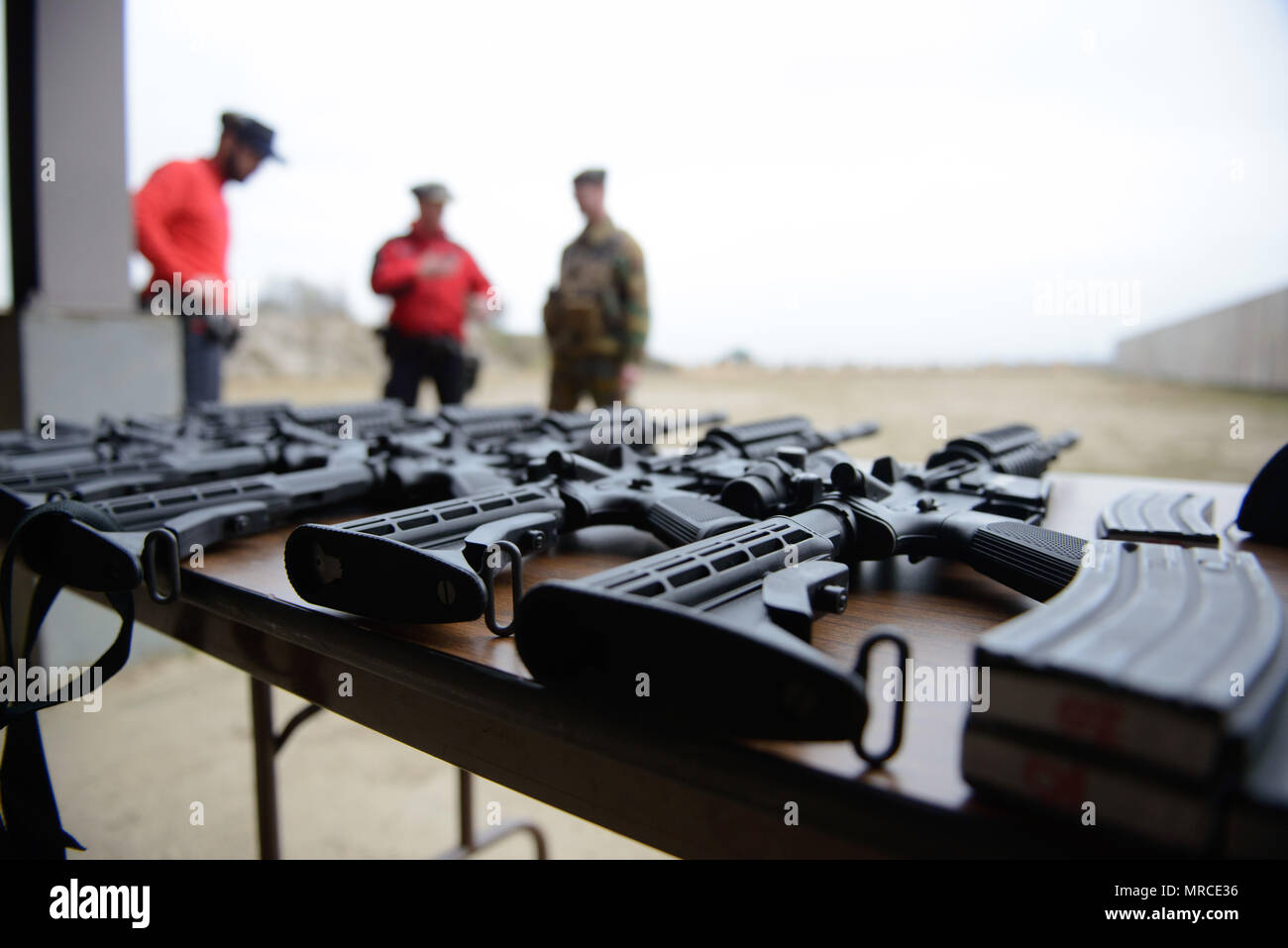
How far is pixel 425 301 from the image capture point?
11.6 feet

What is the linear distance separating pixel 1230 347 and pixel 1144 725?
2.38 meters

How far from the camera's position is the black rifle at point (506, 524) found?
28.0 inches

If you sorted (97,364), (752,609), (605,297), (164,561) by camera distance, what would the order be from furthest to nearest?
(605,297)
(97,364)
(164,561)
(752,609)

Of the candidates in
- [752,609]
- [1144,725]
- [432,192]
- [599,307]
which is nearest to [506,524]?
[752,609]

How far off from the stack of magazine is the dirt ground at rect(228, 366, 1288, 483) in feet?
3.53

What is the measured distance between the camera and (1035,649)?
44 cm

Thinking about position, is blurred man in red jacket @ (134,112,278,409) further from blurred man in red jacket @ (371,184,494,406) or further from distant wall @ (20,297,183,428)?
blurred man in red jacket @ (371,184,494,406)

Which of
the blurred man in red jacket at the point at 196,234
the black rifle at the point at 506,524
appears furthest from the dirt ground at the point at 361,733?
the blurred man in red jacket at the point at 196,234

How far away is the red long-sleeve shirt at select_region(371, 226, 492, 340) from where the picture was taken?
3.50 m

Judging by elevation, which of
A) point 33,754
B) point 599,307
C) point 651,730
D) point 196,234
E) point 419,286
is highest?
point 196,234

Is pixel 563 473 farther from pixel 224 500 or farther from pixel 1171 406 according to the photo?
pixel 1171 406

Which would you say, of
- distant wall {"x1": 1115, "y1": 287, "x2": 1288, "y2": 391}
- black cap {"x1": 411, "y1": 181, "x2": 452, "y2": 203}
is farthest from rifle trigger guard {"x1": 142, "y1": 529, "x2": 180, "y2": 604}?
black cap {"x1": 411, "y1": 181, "x2": 452, "y2": 203}

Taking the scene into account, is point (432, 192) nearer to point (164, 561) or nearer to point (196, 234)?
point (196, 234)
